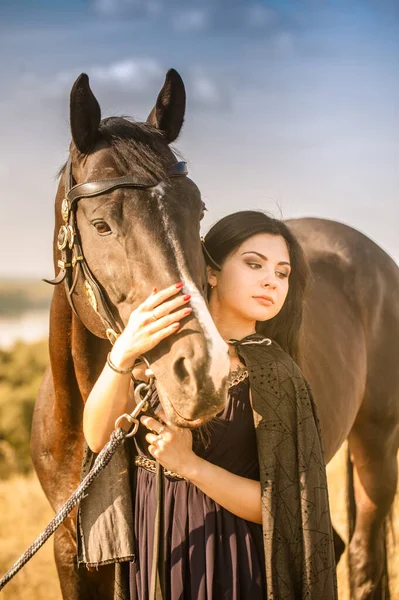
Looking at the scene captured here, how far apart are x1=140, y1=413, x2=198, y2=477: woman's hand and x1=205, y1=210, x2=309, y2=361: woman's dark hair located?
562mm

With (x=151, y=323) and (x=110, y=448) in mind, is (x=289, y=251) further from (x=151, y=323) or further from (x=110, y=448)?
(x=110, y=448)

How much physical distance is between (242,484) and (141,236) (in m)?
0.73

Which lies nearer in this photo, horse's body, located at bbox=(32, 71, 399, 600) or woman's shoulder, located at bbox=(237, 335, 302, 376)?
horse's body, located at bbox=(32, 71, 399, 600)

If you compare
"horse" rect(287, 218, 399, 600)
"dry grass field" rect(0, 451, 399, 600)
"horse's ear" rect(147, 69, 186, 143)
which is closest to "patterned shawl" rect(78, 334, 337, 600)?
"horse's ear" rect(147, 69, 186, 143)

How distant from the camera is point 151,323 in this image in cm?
164

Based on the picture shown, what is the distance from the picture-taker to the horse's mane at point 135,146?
187 cm

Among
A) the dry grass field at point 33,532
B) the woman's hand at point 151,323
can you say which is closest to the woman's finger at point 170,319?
the woman's hand at point 151,323

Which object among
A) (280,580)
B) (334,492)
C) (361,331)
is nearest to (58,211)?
(280,580)

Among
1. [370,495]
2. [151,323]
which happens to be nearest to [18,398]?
[370,495]

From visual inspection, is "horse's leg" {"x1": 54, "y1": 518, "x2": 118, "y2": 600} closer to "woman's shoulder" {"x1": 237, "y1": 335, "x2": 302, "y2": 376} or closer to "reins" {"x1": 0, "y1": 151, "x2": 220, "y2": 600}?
"reins" {"x1": 0, "y1": 151, "x2": 220, "y2": 600}

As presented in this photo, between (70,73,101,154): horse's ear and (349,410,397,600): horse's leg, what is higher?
(70,73,101,154): horse's ear

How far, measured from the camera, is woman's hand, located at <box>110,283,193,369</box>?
160 cm

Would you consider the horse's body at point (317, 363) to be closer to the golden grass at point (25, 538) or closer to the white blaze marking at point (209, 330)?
the white blaze marking at point (209, 330)

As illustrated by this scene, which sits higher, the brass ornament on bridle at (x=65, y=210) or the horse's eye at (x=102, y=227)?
the brass ornament on bridle at (x=65, y=210)
